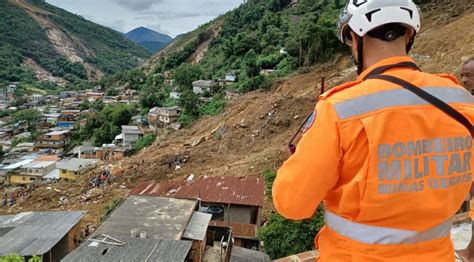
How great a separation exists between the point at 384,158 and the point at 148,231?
612 cm

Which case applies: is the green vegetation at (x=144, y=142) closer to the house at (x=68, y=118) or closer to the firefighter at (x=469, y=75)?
the house at (x=68, y=118)

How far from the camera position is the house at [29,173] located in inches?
1142

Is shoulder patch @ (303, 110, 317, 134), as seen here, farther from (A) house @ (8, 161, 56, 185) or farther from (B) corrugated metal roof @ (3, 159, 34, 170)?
(B) corrugated metal roof @ (3, 159, 34, 170)

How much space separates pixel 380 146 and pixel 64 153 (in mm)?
41247

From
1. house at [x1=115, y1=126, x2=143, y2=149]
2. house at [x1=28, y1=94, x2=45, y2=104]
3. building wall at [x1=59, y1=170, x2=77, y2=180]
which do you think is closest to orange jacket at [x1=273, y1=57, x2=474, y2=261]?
building wall at [x1=59, y1=170, x2=77, y2=180]

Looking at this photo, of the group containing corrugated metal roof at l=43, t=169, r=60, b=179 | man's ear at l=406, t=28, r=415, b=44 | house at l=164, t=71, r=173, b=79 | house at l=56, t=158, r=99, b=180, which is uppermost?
house at l=164, t=71, r=173, b=79

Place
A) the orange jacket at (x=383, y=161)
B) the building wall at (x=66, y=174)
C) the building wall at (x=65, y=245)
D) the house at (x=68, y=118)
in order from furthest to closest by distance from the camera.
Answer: the house at (x=68, y=118), the building wall at (x=66, y=174), the building wall at (x=65, y=245), the orange jacket at (x=383, y=161)

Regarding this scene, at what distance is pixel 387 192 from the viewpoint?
1135 mm

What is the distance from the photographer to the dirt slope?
49.3ft

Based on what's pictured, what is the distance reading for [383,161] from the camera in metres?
1.12

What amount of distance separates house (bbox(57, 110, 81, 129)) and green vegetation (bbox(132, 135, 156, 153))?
20.8 metres

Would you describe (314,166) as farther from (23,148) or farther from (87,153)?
(23,148)

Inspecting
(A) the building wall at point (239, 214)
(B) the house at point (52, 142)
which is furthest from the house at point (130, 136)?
(A) the building wall at point (239, 214)

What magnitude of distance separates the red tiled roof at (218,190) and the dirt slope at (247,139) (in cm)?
266
